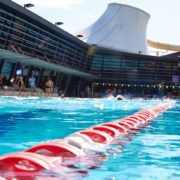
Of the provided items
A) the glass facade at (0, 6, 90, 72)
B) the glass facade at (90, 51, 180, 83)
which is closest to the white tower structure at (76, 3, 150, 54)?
the glass facade at (90, 51, 180, 83)

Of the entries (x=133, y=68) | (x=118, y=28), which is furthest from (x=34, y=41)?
(x=118, y=28)

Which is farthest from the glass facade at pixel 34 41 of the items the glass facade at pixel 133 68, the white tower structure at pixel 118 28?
the white tower structure at pixel 118 28

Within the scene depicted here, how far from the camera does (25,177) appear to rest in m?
2.21

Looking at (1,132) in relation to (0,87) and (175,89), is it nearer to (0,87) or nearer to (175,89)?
(0,87)

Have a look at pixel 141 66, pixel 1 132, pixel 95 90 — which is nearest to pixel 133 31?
pixel 141 66

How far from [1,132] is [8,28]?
13.9 meters

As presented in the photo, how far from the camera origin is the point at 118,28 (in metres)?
47.8

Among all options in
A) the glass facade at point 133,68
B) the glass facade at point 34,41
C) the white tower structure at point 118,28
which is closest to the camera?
the glass facade at point 34,41

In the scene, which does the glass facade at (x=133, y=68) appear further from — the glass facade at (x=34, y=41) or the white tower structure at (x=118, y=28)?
the white tower structure at (x=118, y=28)

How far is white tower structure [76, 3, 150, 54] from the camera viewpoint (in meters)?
46.8

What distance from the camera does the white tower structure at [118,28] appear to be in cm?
4681

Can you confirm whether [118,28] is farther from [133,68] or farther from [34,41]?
[34,41]

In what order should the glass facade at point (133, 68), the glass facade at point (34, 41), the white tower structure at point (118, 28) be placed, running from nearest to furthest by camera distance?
the glass facade at point (34, 41) → the glass facade at point (133, 68) → the white tower structure at point (118, 28)

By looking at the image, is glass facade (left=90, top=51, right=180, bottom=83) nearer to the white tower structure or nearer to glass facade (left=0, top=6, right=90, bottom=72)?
glass facade (left=0, top=6, right=90, bottom=72)
